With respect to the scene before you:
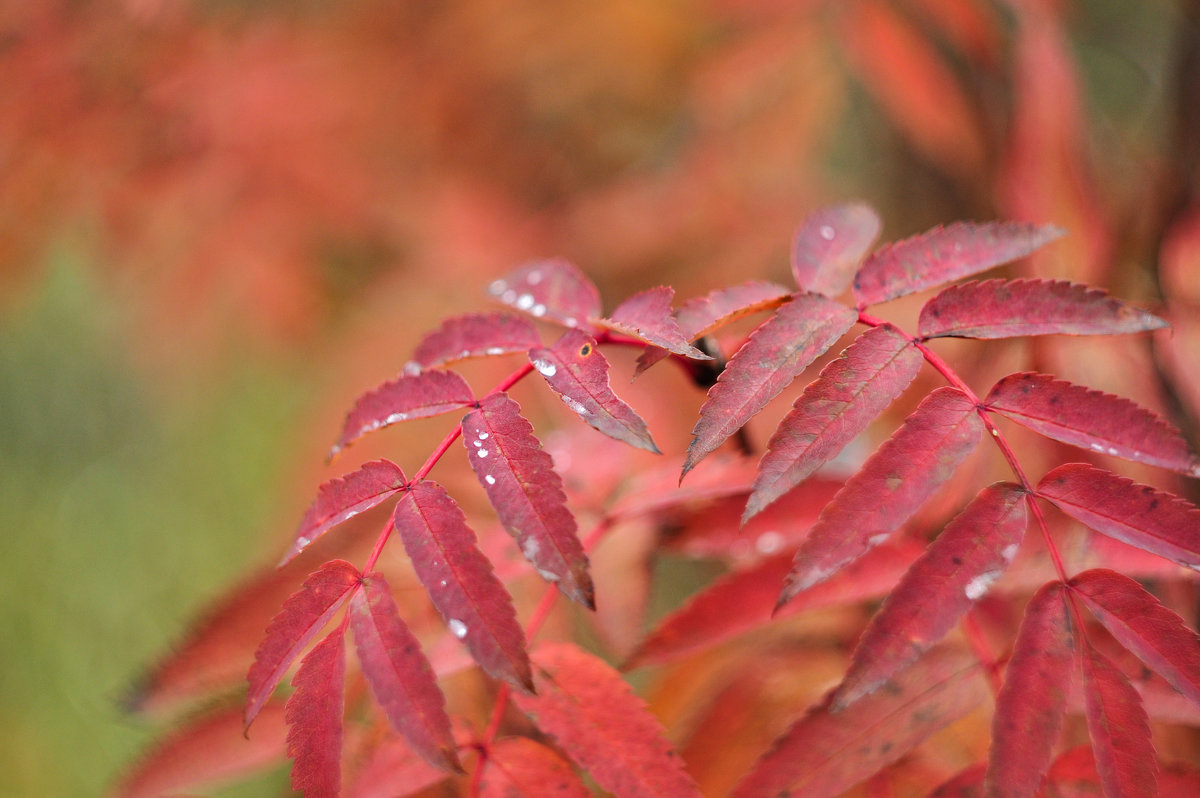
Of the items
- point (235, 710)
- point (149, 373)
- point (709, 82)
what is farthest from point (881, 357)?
point (149, 373)

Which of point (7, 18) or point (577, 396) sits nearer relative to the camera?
point (577, 396)

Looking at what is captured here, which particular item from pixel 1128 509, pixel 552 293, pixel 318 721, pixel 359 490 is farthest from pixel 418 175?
pixel 1128 509

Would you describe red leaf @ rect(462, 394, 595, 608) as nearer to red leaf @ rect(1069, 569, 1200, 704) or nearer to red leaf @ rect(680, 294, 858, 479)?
red leaf @ rect(680, 294, 858, 479)

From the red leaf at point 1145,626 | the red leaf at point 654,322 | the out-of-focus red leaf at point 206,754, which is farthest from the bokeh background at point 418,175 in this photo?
the red leaf at point 654,322

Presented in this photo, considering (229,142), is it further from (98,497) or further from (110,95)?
(98,497)

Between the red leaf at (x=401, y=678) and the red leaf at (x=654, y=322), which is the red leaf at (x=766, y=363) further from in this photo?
the red leaf at (x=401, y=678)

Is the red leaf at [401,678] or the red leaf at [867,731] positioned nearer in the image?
the red leaf at [401,678]

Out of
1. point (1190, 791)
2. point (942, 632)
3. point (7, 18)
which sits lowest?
point (1190, 791)
